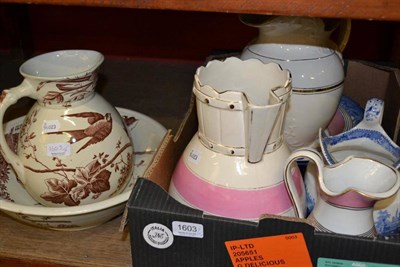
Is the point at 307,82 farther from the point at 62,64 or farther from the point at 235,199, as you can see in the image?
the point at 62,64

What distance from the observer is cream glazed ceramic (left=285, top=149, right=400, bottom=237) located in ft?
1.79

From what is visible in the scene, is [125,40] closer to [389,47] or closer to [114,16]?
[114,16]

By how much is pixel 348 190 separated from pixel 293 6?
19 centimetres

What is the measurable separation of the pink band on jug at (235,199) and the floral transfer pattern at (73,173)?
15 cm

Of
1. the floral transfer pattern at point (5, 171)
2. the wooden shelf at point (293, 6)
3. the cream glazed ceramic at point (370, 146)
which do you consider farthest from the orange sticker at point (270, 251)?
the floral transfer pattern at point (5, 171)

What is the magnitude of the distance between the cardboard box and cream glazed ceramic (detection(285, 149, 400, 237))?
0.03 meters

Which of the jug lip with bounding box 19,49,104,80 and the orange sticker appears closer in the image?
the orange sticker

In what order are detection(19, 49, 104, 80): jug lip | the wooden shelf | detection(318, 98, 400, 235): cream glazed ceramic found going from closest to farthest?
the wooden shelf
detection(318, 98, 400, 235): cream glazed ceramic
detection(19, 49, 104, 80): jug lip

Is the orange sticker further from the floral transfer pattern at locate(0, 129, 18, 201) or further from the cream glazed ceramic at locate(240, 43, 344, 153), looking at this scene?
the floral transfer pattern at locate(0, 129, 18, 201)

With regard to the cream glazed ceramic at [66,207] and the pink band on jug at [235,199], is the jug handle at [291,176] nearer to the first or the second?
the pink band on jug at [235,199]

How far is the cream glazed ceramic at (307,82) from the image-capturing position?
0.69 meters

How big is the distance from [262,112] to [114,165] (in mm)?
258

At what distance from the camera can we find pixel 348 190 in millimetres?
534

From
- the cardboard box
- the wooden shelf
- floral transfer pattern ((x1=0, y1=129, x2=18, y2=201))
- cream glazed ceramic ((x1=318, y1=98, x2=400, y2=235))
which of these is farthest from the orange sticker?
floral transfer pattern ((x1=0, y1=129, x2=18, y2=201))
